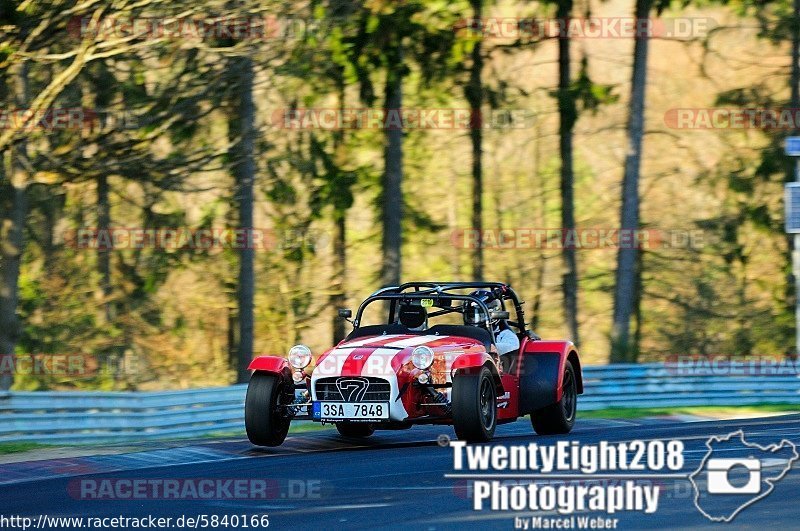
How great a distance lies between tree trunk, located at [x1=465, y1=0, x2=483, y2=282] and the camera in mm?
30953

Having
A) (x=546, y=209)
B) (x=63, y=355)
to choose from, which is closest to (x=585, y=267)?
(x=546, y=209)

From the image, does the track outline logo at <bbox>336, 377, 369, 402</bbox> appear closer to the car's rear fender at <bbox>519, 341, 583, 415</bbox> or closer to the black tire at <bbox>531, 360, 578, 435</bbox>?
the car's rear fender at <bbox>519, 341, 583, 415</bbox>

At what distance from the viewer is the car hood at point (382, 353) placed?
13.6 meters

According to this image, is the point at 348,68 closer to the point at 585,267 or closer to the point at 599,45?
the point at 585,267

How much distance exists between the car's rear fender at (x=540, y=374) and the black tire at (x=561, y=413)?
0.28m

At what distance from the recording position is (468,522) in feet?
31.7

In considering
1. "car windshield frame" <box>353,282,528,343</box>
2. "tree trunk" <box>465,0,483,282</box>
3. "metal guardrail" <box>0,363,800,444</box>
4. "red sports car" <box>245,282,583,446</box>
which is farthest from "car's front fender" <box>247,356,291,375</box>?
"tree trunk" <box>465,0,483,282</box>

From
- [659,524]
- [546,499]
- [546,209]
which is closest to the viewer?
[659,524]

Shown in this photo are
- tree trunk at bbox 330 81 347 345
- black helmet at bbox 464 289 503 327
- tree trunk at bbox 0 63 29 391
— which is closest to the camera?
black helmet at bbox 464 289 503 327

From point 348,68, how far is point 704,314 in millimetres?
12234

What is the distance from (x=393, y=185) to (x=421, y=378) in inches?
522

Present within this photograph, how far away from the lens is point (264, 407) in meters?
14.0

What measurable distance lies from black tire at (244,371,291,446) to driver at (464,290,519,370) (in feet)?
7.52

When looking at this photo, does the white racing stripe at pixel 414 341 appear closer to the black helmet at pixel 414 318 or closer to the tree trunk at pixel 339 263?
the black helmet at pixel 414 318
